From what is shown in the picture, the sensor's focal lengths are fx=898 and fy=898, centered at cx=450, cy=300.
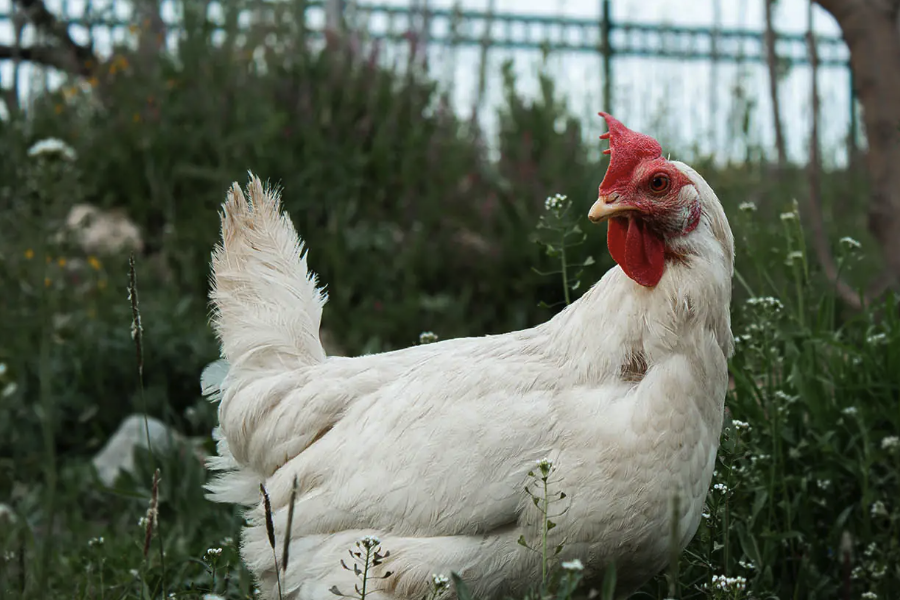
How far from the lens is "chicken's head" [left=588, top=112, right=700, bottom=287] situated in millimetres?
2322

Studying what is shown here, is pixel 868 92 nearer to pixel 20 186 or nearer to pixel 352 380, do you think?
pixel 352 380

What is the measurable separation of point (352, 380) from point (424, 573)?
0.71 m

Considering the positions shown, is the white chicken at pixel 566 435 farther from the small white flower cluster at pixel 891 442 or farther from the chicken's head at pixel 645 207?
the small white flower cluster at pixel 891 442

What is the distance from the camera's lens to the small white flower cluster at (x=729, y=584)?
7.37ft

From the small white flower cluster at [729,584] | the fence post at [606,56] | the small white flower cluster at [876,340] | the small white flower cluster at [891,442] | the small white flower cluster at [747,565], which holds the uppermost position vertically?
the fence post at [606,56]

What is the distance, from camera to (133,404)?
5.32 metres

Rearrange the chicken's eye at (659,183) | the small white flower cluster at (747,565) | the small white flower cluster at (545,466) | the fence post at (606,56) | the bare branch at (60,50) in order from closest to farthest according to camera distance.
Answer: the small white flower cluster at (545,466), the chicken's eye at (659,183), the small white flower cluster at (747,565), the bare branch at (60,50), the fence post at (606,56)

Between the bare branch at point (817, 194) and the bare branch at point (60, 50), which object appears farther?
the bare branch at point (60, 50)

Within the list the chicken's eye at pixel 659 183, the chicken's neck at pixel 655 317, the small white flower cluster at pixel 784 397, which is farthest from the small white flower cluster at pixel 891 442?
the chicken's eye at pixel 659 183

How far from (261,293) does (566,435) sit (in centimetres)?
124

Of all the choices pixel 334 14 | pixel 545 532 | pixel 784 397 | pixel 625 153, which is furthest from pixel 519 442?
pixel 334 14

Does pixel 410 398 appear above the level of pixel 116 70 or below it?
below

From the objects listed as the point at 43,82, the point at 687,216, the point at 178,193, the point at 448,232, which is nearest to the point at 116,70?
the point at 43,82

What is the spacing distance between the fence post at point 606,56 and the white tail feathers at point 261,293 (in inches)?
215
